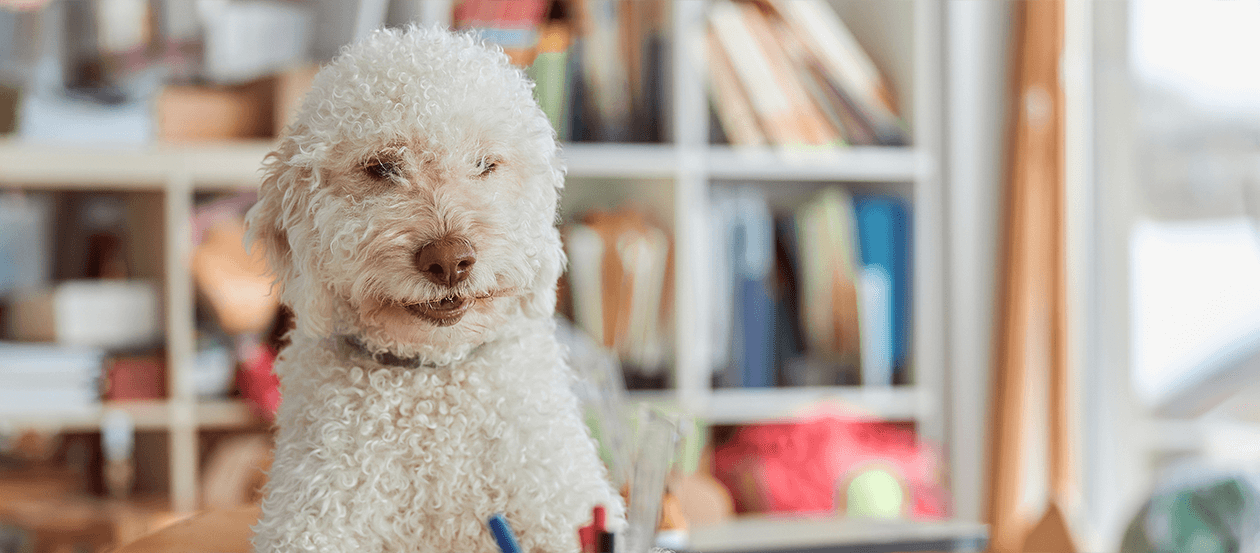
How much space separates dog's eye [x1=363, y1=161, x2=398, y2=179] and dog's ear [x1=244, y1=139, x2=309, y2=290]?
0.04 metres

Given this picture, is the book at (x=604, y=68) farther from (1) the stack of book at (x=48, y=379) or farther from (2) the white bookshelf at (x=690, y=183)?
(1) the stack of book at (x=48, y=379)

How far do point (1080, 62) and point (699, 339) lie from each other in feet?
3.19

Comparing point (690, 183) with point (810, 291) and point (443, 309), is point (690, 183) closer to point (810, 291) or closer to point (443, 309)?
point (810, 291)

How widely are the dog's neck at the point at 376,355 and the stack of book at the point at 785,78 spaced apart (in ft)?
4.66

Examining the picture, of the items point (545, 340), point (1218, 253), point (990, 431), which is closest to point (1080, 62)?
point (1218, 253)

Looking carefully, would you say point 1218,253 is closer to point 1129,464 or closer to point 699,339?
point 1129,464

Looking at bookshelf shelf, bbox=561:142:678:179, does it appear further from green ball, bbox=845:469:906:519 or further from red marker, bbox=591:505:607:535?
red marker, bbox=591:505:607:535

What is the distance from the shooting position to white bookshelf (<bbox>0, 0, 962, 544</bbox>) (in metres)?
1.48

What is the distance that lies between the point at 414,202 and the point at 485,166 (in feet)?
0.11

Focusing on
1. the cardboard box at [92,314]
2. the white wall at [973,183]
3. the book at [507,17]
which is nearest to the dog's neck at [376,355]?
the book at [507,17]

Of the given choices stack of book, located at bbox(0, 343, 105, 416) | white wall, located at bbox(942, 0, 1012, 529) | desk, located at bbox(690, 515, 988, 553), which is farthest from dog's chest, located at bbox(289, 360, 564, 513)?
white wall, located at bbox(942, 0, 1012, 529)

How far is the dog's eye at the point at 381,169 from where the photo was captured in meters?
0.32

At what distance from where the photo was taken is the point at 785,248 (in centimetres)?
176

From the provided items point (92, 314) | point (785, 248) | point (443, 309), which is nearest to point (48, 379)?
point (92, 314)
